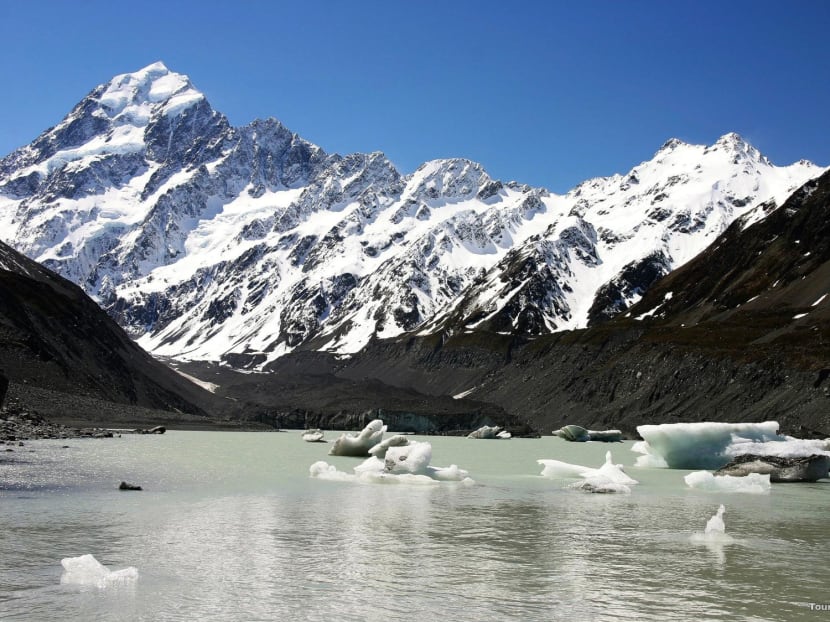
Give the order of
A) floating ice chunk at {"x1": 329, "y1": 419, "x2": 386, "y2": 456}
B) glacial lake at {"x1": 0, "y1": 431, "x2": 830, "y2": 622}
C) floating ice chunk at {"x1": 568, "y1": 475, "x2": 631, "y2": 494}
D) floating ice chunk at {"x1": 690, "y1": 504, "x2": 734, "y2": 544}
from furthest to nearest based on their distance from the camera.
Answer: floating ice chunk at {"x1": 329, "y1": 419, "x2": 386, "y2": 456} < floating ice chunk at {"x1": 568, "y1": 475, "x2": 631, "y2": 494} < floating ice chunk at {"x1": 690, "y1": 504, "x2": 734, "y2": 544} < glacial lake at {"x1": 0, "y1": 431, "x2": 830, "y2": 622}

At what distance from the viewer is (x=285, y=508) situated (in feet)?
113

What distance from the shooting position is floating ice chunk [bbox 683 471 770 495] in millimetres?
42656

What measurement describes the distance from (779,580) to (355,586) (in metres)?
10.3

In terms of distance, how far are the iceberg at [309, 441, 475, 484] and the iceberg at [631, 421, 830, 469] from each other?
12.9 metres

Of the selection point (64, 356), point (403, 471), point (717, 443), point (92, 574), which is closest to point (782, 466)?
point (717, 443)

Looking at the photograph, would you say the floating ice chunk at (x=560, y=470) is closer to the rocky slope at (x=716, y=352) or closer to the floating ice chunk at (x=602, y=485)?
the floating ice chunk at (x=602, y=485)

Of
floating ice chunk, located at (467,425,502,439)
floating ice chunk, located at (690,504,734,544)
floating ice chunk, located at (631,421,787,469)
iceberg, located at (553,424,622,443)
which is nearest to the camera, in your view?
floating ice chunk, located at (690,504,734,544)

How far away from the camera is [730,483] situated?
4384 centimetres

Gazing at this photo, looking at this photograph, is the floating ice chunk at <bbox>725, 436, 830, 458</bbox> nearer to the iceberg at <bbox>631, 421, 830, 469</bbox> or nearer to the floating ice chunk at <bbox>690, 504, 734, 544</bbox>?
the iceberg at <bbox>631, 421, 830, 469</bbox>

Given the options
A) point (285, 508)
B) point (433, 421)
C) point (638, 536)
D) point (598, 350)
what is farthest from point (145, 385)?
point (638, 536)

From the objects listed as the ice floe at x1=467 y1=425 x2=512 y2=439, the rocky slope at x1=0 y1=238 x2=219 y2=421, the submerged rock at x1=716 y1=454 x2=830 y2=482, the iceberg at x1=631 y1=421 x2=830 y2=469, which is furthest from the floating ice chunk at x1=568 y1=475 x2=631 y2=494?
the ice floe at x1=467 y1=425 x2=512 y2=439

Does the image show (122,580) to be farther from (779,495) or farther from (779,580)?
(779,495)

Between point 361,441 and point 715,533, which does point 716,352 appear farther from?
point 715,533

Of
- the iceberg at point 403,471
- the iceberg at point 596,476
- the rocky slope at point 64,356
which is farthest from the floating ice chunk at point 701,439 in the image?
the rocky slope at point 64,356
